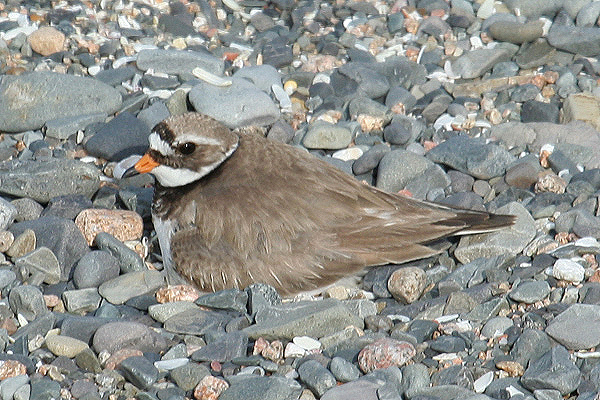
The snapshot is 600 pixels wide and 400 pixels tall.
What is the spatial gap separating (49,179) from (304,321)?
242 centimetres

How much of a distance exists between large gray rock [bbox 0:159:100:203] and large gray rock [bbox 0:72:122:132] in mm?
971

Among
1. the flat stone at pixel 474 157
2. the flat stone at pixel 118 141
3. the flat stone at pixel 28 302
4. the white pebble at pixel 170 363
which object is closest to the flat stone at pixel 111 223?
the flat stone at pixel 28 302

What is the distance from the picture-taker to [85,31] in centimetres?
896

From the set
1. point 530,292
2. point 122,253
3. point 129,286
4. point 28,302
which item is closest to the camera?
point 530,292

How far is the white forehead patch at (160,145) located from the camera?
5652 millimetres

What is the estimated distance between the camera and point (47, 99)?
7.51m

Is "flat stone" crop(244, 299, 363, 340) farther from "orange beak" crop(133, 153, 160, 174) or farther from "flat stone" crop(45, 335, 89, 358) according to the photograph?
"orange beak" crop(133, 153, 160, 174)

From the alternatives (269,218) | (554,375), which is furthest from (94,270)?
(554,375)

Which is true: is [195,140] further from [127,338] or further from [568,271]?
[568,271]

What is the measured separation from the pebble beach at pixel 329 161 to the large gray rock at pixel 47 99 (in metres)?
0.02

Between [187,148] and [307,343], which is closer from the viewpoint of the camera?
[307,343]

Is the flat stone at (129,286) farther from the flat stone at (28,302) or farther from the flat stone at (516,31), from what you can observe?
the flat stone at (516,31)

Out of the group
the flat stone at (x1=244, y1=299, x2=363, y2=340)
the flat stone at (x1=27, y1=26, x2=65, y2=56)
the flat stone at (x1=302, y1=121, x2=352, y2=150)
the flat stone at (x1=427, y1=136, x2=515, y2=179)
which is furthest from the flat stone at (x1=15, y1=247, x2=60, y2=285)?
the flat stone at (x1=27, y1=26, x2=65, y2=56)

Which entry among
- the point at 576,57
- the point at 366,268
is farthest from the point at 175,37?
the point at 366,268
